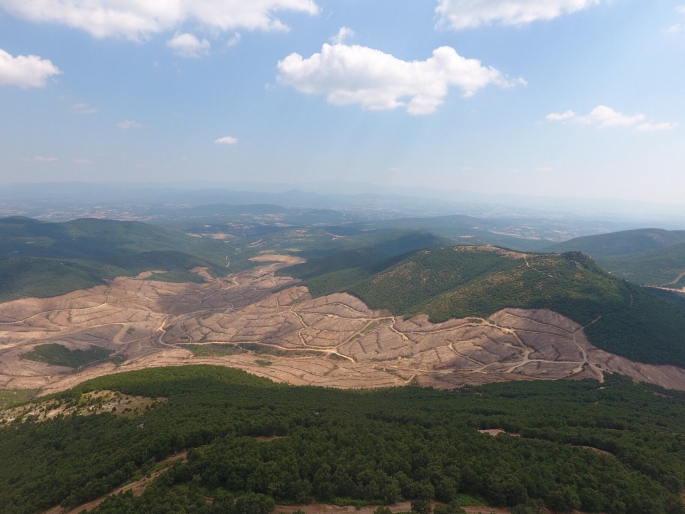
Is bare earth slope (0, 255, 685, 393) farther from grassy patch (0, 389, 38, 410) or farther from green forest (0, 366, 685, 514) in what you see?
green forest (0, 366, 685, 514)

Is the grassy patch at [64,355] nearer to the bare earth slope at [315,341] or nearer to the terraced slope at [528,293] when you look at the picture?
the bare earth slope at [315,341]

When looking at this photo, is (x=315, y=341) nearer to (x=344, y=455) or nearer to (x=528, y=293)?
(x=528, y=293)

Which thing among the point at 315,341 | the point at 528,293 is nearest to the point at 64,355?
the point at 315,341

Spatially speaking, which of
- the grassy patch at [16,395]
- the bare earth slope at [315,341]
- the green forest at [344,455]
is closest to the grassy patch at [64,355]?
the bare earth slope at [315,341]

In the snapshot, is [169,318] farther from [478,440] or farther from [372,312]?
[478,440]

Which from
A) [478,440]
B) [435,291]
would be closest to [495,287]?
[435,291]

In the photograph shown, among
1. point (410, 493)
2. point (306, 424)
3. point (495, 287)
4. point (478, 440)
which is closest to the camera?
point (410, 493)

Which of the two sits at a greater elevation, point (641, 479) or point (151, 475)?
point (641, 479)
